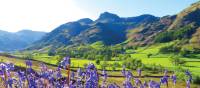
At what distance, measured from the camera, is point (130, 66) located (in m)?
182

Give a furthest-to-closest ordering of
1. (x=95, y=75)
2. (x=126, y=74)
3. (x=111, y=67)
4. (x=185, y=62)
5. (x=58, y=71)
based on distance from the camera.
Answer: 1. (x=185, y=62)
2. (x=111, y=67)
3. (x=126, y=74)
4. (x=58, y=71)
5. (x=95, y=75)

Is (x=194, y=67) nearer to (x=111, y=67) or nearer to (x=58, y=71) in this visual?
(x=111, y=67)

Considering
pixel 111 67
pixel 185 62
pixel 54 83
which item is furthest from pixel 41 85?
pixel 185 62

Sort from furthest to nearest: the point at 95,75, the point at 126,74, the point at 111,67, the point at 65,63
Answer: the point at 111,67 → the point at 126,74 → the point at 95,75 → the point at 65,63

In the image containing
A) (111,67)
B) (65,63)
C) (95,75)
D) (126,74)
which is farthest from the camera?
(111,67)

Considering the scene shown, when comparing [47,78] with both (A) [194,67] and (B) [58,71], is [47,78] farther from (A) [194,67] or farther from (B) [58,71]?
(A) [194,67]

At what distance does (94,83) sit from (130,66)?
555 feet

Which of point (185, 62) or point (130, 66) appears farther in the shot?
point (185, 62)

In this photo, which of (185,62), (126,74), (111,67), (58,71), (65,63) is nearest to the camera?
(65,63)

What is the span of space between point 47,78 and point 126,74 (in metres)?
4.43

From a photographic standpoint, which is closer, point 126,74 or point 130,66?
point 126,74

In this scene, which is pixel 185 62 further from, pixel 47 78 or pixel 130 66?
pixel 47 78

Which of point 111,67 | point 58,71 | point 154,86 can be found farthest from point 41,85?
point 111,67

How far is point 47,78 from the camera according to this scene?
51.2 feet
